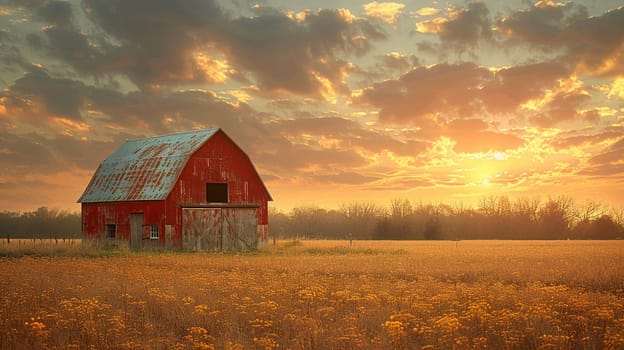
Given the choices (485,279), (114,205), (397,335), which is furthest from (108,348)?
(114,205)

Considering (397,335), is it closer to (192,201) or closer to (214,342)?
(214,342)

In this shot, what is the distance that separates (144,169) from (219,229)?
7.08 meters

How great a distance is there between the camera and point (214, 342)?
12250mm

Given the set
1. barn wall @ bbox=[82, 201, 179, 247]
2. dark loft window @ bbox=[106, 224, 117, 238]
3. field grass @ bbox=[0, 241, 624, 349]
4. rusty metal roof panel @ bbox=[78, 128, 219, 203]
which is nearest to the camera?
field grass @ bbox=[0, 241, 624, 349]

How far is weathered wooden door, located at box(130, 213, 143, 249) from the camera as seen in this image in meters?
40.0

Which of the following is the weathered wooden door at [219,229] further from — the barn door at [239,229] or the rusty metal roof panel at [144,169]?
the rusty metal roof panel at [144,169]

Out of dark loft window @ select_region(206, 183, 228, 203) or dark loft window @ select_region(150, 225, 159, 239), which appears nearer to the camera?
dark loft window @ select_region(150, 225, 159, 239)

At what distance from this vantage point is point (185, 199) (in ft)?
130

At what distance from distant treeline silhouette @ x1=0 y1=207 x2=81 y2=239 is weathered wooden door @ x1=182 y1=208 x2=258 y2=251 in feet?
158

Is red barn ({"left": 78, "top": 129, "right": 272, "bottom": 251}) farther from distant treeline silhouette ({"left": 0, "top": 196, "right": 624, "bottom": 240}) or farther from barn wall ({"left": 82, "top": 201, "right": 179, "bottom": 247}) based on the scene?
distant treeline silhouette ({"left": 0, "top": 196, "right": 624, "bottom": 240})

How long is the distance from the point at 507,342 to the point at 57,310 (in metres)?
10.0

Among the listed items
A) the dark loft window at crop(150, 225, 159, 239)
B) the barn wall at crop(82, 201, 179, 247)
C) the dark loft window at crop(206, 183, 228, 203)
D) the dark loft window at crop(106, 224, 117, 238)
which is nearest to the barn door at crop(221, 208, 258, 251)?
the dark loft window at crop(206, 183, 228, 203)

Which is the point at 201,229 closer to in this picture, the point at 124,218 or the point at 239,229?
the point at 239,229

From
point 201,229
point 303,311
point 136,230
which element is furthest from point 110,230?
point 303,311
